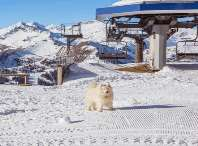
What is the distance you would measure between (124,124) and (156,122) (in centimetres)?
75

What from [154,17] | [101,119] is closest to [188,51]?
[154,17]

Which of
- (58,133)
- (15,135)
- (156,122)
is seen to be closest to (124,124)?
(156,122)

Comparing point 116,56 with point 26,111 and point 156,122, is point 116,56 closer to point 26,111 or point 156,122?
point 26,111

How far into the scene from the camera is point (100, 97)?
14438 mm

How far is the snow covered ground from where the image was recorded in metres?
11.2

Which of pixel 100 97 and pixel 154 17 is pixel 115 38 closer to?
pixel 154 17

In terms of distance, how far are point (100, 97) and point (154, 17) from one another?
19.3 m

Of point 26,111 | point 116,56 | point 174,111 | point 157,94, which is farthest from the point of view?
point 116,56

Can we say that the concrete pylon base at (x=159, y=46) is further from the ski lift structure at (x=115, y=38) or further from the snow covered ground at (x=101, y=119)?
the snow covered ground at (x=101, y=119)

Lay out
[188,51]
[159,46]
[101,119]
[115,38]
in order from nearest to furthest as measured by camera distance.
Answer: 1. [101,119]
2. [159,46]
3. [188,51]
4. [115,38]

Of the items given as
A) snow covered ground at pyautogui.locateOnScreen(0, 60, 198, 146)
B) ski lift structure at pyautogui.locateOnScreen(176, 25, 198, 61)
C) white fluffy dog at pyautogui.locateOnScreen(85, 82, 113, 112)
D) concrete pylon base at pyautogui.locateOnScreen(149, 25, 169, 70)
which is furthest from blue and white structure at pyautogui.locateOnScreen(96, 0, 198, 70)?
white fluffy dog at pyautogui.locateOnScreen(85, 82, 113, 112)

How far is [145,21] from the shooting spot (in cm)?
3534

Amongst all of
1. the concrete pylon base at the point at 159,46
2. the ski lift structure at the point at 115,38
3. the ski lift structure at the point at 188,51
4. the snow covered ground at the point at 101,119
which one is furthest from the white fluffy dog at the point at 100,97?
the ski lift structure at the point at 188,51

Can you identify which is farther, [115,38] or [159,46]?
[115,38]
